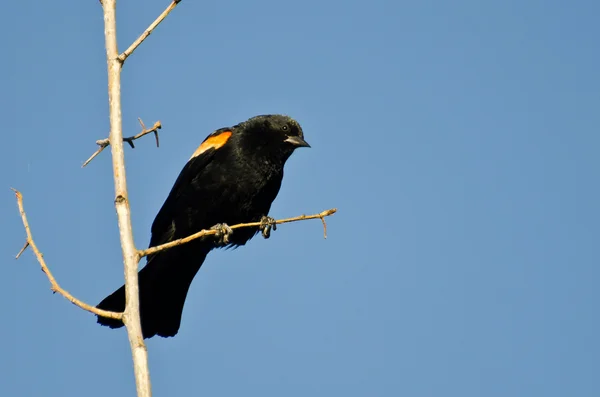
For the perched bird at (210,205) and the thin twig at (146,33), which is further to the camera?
the perched bird at (210,205)

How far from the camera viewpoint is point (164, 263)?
5.98 metres

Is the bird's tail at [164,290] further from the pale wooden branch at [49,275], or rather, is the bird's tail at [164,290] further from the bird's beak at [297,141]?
the pale wooden branch at [49,275]

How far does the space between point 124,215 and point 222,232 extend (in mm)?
3025

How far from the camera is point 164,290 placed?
5.95 metres

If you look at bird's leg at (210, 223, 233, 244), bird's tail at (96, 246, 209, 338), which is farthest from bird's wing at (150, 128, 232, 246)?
bird's leg at (210, 223, 233, 244)

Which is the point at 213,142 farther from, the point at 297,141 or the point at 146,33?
the point at 146,33

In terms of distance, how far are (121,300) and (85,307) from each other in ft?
8.72


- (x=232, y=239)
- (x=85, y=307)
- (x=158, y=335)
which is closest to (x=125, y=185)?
(x=85, y=307)

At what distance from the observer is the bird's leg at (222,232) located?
5.88 meters

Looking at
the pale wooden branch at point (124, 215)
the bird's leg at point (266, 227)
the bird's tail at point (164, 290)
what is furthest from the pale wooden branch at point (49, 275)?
the bird's leg at point (266, 227)

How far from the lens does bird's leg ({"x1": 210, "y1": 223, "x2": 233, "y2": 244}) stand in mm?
5883

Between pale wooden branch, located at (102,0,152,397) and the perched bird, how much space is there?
2.85m

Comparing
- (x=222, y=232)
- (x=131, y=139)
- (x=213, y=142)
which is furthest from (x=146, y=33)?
(x=213, y=142)

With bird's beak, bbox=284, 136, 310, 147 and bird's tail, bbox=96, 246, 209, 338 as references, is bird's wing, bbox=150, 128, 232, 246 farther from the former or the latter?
bird's beak, bbox=284, 136, 310, 147
